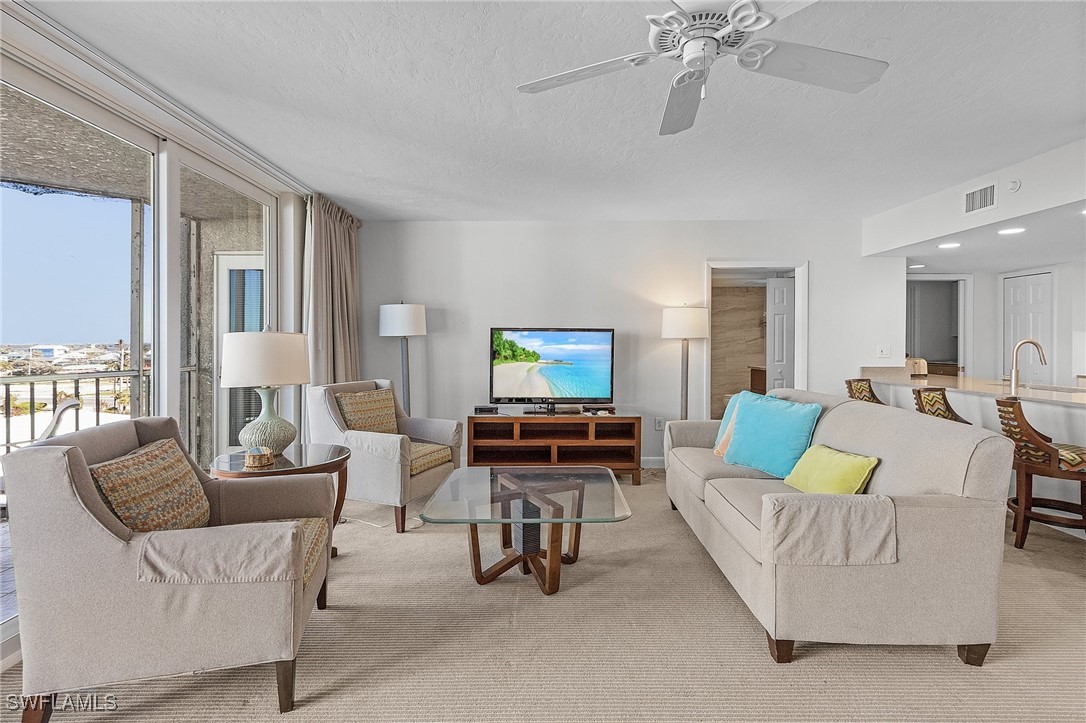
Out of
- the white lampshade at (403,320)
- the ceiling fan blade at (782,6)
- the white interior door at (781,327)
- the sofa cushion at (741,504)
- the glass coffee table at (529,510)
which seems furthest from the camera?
the white interior door at (781,327)

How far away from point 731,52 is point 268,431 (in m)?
2.50

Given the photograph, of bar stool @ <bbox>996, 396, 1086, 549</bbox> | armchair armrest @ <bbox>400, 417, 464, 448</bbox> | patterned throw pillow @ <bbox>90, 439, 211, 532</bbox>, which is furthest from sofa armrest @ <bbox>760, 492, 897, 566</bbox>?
armchair armrest @ <bbox>400, 417, 464, 448</bbox>

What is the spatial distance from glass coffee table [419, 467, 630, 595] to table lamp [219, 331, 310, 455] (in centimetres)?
87

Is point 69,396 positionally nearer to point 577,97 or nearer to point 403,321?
point 403,321

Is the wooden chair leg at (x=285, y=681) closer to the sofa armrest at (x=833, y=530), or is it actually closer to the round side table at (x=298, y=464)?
the round side table at (x=298, y=464)

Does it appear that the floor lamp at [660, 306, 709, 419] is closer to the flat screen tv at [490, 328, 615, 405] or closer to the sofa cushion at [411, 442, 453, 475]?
the flat screen tv at [490, 328, 615, 405]

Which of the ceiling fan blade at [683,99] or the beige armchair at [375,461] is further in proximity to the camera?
the beige armchair at [375,461]

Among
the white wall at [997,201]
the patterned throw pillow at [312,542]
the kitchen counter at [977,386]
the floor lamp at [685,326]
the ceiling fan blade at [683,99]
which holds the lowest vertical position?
the patterned throw pillow at [312,542]

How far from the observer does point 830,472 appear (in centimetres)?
241

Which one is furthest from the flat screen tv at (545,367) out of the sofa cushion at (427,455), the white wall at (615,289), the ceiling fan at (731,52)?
the ceiling fan at (731,52)

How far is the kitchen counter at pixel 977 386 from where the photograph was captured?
334 centimetres

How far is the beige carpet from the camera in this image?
5.61 ft

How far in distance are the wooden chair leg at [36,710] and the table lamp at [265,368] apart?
3.90ft

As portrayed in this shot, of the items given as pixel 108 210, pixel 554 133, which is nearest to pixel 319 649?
pixel 108 210
